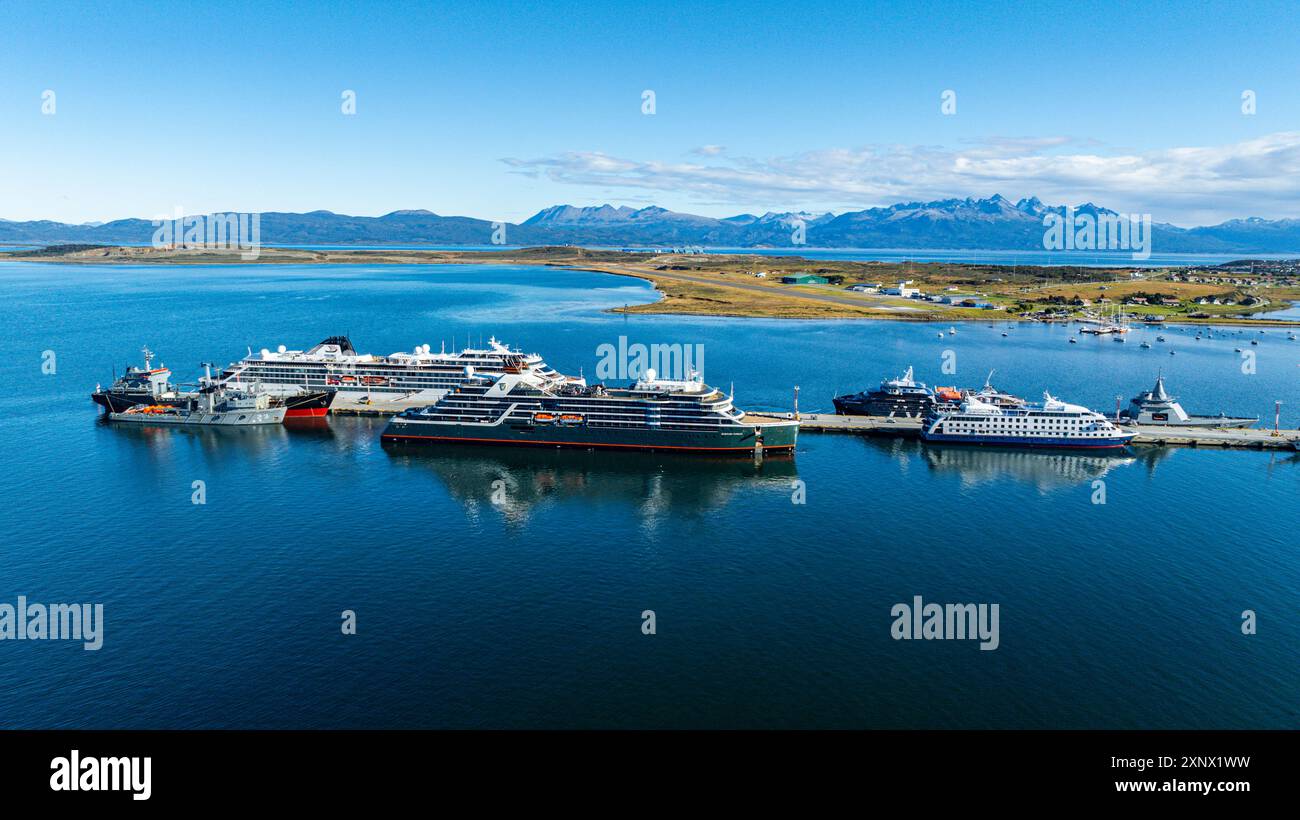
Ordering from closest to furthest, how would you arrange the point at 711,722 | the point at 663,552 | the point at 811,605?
1. the point at 711,722
2. the point at 811,605
3. the point at 663,552

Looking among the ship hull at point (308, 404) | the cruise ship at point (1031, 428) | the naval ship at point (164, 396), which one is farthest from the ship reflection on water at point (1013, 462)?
the naval ship at point (164, 396)

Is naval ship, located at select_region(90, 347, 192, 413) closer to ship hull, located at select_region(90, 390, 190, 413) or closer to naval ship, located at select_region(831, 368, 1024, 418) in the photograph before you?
ship hull, located at select_region(90, 390, 190, 413)

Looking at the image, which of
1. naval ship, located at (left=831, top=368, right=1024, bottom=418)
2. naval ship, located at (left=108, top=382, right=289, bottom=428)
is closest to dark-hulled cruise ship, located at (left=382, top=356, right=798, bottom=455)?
naval ship, located at (left=831, top=368, right=1024, bottom=418)

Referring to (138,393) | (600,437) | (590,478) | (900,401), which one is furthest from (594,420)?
(138,393)
